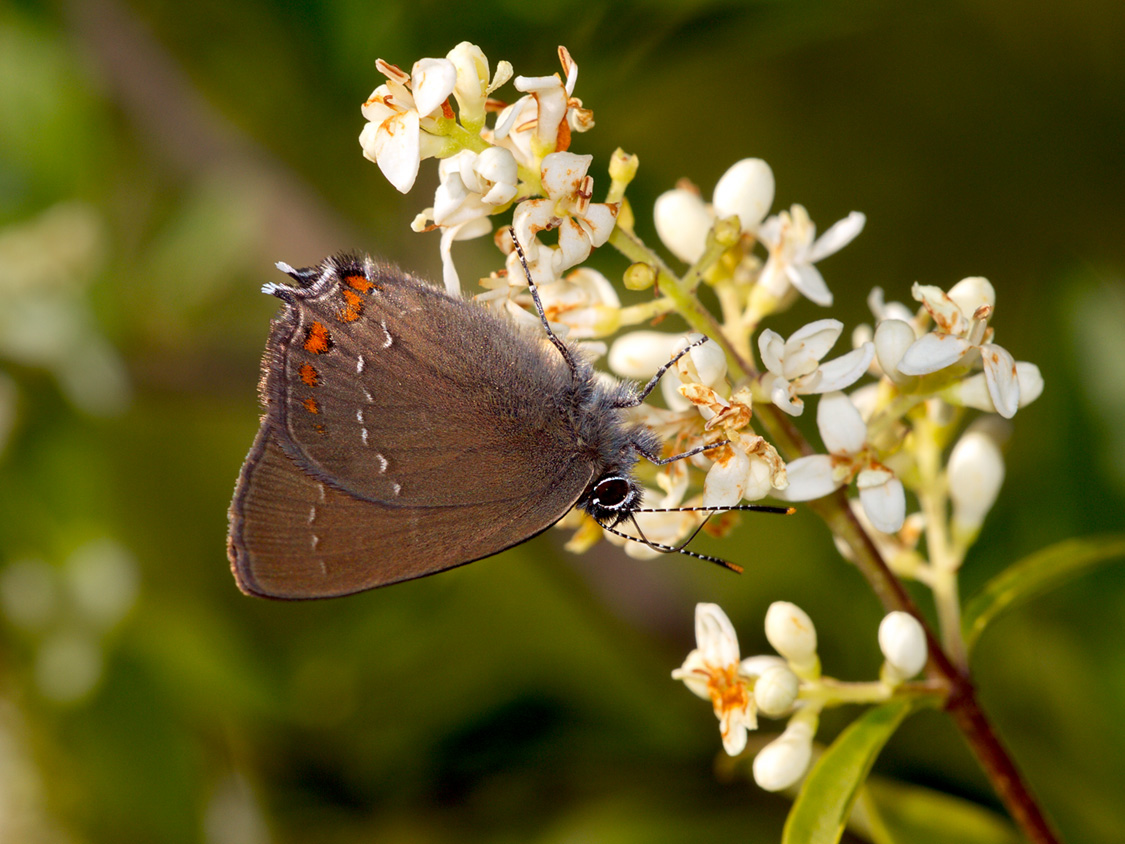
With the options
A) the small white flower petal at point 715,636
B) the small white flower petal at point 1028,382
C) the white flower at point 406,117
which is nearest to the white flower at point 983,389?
the small white flower petal at point 1028,382

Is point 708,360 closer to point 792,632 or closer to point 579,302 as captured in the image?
point 579,302

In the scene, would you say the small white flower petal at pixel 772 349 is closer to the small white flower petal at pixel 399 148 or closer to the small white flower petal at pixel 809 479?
the small white flower petal at pixel 809 479

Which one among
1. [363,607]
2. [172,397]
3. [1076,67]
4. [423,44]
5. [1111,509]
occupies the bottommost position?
[1111,509]

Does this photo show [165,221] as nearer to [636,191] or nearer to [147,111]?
[147,111]

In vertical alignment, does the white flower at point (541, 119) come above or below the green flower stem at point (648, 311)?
above

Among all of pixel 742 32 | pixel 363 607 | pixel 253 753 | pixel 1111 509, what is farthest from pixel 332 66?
pixel 1111 509

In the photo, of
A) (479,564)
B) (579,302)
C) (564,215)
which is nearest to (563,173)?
(564,215)
